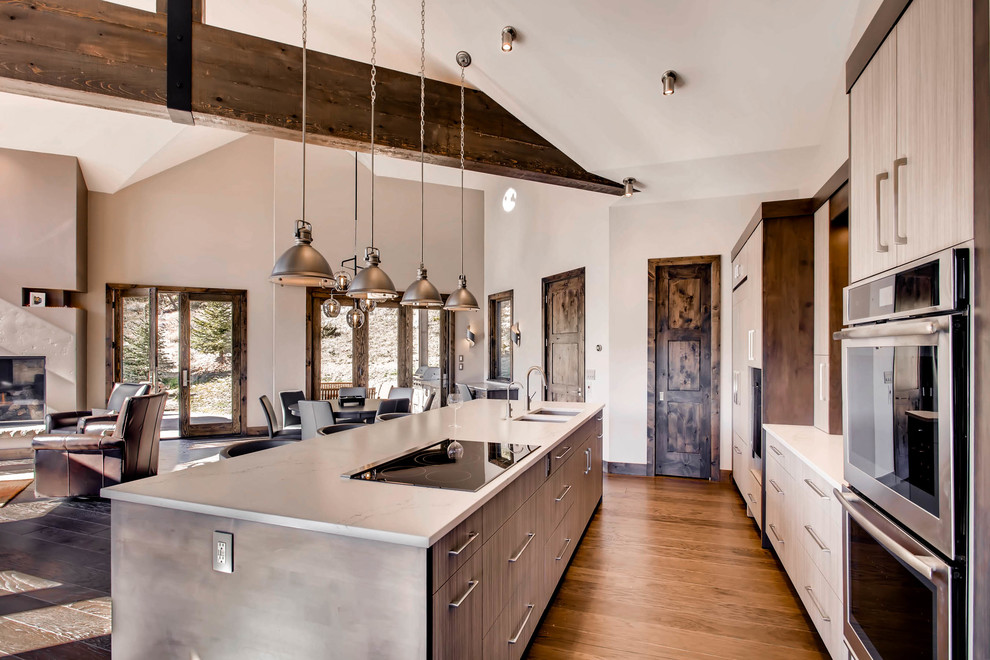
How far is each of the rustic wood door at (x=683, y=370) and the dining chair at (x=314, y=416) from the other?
11.2 ft

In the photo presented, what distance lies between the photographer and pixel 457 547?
1520 millimetres

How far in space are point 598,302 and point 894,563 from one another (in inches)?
171

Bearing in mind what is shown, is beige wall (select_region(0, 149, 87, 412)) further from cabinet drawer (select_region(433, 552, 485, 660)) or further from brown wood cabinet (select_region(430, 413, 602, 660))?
cabinet drawer (select_region(433, 552, 485, 660))

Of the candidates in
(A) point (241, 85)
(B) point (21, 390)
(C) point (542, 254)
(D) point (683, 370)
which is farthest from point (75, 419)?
(D) point (683, 370)

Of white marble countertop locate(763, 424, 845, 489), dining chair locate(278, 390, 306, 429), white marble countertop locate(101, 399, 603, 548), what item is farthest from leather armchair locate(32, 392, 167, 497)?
white marble countertop locate(763, 424, 845, 489)

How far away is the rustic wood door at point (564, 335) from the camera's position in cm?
607

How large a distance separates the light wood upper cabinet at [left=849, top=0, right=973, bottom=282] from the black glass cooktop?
154cm

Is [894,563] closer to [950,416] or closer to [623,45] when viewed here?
[950,416]

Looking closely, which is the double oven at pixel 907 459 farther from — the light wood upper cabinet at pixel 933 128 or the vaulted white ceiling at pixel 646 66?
the vaulted white ceiling at pixel 646 66

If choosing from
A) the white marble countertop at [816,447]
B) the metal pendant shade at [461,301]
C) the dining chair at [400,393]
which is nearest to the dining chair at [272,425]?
the dining chair at [400,393]

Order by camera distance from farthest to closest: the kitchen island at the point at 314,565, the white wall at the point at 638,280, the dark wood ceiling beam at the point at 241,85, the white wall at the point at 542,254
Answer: the white wall at the point at 542,254 → the white wall at the point at 638,280 → the dark wood ceiling beam at the point at 241,85 → the kitchen island at the point at 314,565

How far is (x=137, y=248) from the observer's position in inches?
293

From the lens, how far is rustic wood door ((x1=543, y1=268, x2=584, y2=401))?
6.07 metres

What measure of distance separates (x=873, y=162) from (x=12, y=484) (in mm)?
7654
